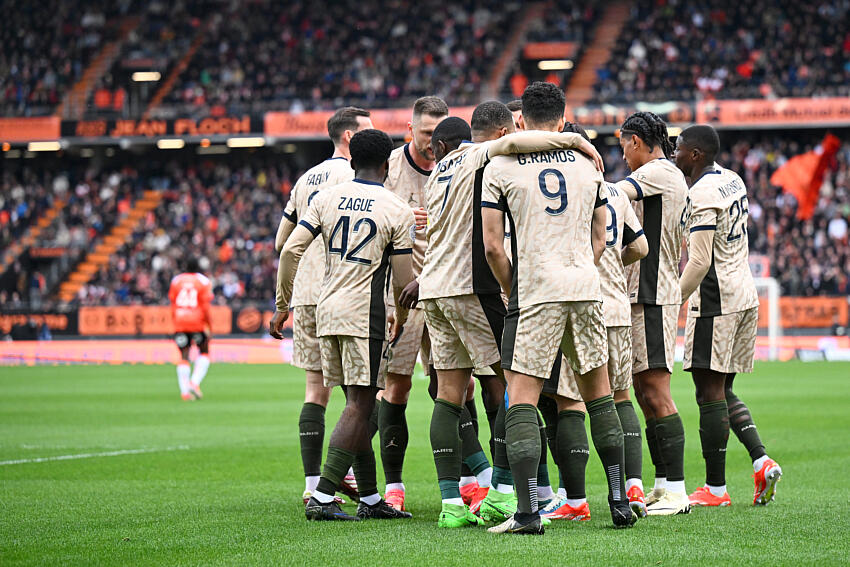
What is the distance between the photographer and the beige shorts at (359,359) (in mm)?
6934

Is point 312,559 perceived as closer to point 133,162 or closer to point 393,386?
point 393,386

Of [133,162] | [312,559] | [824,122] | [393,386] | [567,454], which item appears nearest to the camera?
[312,559]

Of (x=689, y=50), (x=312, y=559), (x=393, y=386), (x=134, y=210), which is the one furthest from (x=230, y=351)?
(x=312, y=559)

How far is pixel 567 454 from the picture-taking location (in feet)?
21.2

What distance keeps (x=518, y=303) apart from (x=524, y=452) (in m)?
0.79

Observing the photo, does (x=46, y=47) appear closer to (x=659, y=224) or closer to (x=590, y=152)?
(x=659, y=224)

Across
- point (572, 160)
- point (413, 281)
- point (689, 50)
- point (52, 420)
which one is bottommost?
point (52, 420)

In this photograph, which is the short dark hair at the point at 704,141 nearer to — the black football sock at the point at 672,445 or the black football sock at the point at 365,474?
the black football sock at the point at 672,445

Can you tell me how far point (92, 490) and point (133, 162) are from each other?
36799 mm

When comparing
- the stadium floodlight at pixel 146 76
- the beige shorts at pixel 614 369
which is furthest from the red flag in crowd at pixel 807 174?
the stadium floodlight at pixel 146 76

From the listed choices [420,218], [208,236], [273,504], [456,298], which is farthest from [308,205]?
[208,236]

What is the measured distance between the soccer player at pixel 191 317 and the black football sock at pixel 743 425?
1139cm

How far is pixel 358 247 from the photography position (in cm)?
701

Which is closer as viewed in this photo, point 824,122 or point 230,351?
point 230,351
